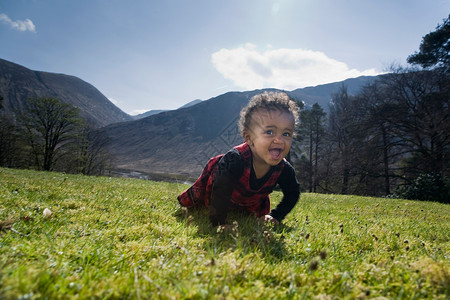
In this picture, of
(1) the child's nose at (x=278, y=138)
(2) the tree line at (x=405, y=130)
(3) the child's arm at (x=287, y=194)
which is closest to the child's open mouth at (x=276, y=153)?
(1) the child's nose at (x=278, y=138)

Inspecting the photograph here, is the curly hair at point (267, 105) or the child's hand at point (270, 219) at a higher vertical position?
the curly hair at point (267, 105)

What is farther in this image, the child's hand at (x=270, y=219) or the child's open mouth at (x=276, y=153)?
the child's hand at (x=270, y=219)

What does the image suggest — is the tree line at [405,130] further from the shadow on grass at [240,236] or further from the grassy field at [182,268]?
the grassy field at [182,268]

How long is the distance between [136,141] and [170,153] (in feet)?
155

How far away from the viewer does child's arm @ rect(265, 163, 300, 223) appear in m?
3.52

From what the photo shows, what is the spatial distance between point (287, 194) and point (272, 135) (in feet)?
3.82

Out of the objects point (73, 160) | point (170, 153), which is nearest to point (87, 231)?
point (73, 160)

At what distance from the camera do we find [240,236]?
2.13 meters

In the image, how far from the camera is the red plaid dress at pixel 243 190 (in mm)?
3166

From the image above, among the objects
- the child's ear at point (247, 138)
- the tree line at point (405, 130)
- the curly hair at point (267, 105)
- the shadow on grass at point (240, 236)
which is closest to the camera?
the shadow on grass at point (240, 236)

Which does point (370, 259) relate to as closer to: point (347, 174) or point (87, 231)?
point (87, 231)

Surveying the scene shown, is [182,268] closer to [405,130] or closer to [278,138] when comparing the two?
[278,138]

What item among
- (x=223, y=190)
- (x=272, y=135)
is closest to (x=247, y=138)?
(x=272, y=135)

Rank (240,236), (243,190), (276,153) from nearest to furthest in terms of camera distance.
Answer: (240,236) < (276,153) < (243,190)
